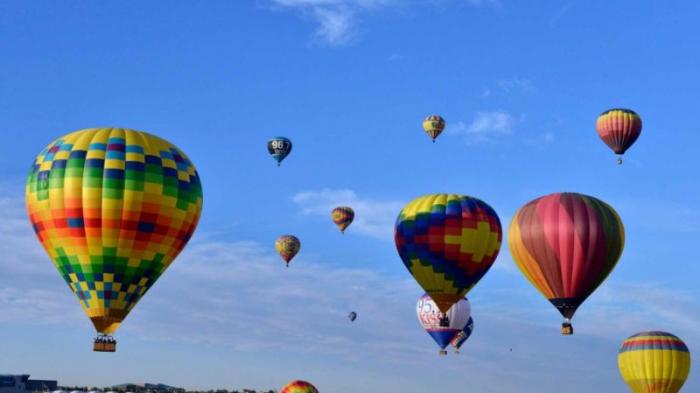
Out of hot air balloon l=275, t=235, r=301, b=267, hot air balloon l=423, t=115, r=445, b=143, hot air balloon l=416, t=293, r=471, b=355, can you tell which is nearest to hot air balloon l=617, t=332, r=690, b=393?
hot air balloon l=416, t=293, r=471, b=355

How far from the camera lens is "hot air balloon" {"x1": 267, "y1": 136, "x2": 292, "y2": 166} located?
89.6m

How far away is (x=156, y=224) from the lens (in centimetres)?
5000

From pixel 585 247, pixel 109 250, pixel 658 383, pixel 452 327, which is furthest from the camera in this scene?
pixel 452 327

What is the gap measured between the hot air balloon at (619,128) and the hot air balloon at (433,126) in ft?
57.6

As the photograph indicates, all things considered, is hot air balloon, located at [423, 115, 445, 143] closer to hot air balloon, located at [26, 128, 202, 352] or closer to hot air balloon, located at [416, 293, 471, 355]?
hot air balloon, located at [416, 293, 471, 355]

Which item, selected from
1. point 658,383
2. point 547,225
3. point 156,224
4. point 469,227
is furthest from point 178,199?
point 658,383

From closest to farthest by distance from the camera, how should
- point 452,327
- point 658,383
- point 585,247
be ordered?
1. point 585,247
2. point 658,383
3. point 452,327

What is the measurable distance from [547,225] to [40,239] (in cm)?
2724

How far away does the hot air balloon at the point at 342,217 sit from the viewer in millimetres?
94969

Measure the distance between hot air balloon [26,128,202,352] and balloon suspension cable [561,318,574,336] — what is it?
72.8ft

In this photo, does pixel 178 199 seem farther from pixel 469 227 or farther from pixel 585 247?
pixel 585 247

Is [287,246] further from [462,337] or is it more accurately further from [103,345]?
[103,345]

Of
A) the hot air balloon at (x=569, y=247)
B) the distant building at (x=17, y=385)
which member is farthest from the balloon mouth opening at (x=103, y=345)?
the distant building at (x=17, y=385)

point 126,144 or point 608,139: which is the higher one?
point 608,139
